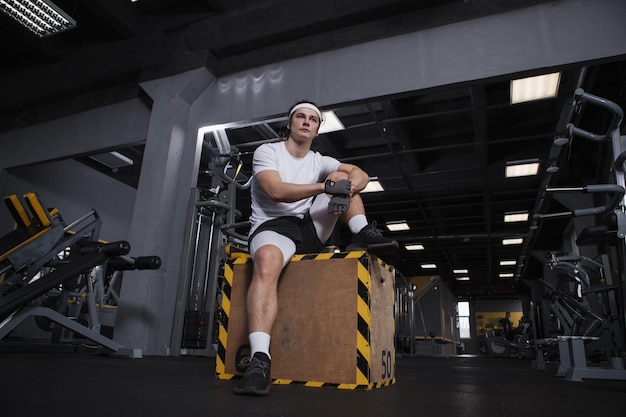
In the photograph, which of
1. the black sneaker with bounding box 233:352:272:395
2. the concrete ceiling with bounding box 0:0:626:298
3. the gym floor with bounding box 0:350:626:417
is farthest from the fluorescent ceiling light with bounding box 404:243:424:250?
the black sneaker with bounding box 233:352:272:395

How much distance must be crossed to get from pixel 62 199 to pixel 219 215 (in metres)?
4.16

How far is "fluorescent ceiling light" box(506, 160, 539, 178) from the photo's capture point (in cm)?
636

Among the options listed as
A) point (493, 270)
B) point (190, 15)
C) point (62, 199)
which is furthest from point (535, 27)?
point (493, 270)

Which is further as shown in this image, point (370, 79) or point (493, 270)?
point (493, 270)

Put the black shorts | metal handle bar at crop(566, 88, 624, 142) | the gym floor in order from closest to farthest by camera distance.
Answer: the gym floor
the black shorts
metal handle bar at crop(566, 88, 624, 142)

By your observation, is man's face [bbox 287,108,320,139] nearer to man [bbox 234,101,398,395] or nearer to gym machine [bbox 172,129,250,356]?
man [bbox 234,101,398,395]

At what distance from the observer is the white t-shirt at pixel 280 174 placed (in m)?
1.72

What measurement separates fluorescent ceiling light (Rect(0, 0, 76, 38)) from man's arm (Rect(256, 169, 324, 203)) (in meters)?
A: 3.58

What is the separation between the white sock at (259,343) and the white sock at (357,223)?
0.59 metres

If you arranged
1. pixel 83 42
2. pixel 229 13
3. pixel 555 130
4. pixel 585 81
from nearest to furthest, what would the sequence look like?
pixel 229 13 → pixel 585 81 → pixel 83 42 → pixel 555 130

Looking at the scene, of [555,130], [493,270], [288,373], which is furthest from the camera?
[493,270]

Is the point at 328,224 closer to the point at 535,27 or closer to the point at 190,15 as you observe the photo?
the point at 535,27

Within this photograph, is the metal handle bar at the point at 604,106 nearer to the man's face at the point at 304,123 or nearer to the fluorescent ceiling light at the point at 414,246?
the man's face at the point at 304,123

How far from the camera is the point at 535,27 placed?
346 centimetres
